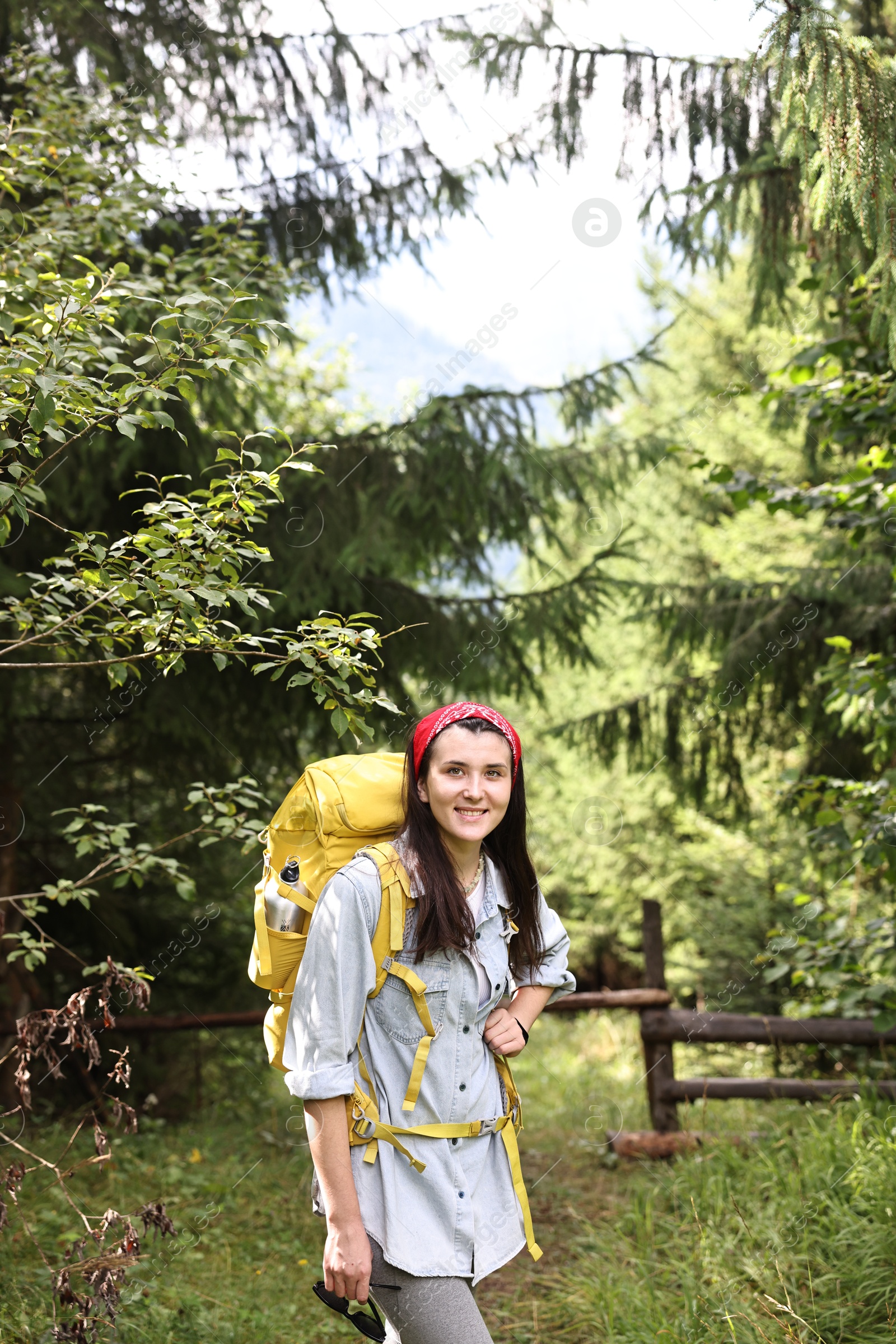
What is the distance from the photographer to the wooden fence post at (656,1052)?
5609mm

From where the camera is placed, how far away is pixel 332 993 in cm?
178

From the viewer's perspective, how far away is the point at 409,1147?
187 centimetres

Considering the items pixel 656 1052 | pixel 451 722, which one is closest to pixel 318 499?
pixel 451 722

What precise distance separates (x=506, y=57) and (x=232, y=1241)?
206 inches

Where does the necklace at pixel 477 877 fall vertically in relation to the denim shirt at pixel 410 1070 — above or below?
above

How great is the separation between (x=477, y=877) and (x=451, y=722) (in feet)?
1.21

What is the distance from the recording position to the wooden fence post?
5.61 metres

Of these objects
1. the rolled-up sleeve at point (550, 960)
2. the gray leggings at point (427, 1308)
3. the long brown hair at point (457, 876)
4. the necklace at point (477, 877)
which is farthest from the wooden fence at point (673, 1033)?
the gray leggings at point (427, 1308)

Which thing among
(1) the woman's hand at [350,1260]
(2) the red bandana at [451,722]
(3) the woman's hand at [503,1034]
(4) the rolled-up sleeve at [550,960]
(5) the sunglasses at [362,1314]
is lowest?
(5) the sunglasses at [362,1314]

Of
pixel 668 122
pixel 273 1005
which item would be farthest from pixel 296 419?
pixel 273 1005

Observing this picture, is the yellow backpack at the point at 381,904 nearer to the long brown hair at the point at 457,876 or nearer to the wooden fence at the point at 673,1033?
the long brown hair at the point at 457,876

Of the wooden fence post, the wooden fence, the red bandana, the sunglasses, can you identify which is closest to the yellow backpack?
the red bandana

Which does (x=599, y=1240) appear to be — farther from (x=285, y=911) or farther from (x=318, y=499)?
(x=318, y=499)

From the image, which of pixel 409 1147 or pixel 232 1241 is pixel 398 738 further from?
pixel 409 1147
